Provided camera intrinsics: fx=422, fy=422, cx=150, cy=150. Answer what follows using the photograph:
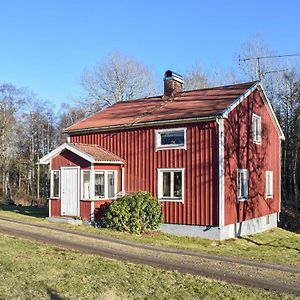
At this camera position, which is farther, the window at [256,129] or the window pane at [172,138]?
the window at [256,129]

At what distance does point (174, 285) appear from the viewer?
920 centimetres

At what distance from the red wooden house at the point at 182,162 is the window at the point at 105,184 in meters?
0.05

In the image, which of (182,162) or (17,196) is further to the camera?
(17,196)

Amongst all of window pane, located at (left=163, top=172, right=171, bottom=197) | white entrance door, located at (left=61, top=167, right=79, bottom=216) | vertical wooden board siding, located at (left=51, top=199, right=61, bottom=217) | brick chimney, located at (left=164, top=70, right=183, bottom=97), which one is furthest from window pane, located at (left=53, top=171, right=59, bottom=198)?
brick chimney, located at (left=164, top=70, right=183, bottom=97)

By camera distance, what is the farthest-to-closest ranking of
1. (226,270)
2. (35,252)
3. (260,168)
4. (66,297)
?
(260,168) < (35,252) < (226,270) < (66,297)

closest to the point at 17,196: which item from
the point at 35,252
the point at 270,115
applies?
the point at 270,115

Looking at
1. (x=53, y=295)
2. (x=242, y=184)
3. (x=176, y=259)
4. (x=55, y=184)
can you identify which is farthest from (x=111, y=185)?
(x=53, y=295)

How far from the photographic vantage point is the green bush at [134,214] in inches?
736

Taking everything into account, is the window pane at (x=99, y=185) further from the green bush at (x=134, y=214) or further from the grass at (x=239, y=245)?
the grass at (x=239, y=245)

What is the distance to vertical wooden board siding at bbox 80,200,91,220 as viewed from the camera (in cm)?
1995

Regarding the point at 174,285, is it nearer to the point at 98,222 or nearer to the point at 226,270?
the point at 226,270

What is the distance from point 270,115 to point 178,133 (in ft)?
27.9

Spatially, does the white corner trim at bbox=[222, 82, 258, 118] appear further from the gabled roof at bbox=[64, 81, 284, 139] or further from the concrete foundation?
the concrete foundation

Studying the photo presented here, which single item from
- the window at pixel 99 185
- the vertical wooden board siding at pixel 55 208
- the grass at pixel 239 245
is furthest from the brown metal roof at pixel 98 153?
the grass at pixel 239 245
